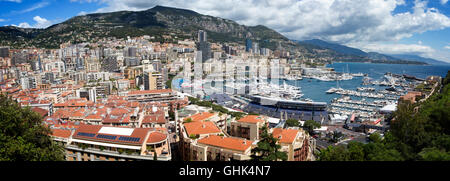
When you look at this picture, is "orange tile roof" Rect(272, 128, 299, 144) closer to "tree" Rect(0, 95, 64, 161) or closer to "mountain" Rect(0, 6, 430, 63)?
"tree" Rect(0, 95, 64, 161)

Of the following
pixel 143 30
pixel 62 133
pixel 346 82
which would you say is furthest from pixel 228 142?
pixel 143 30

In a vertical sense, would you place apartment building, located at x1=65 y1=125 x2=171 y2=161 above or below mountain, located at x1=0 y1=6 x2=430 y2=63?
below

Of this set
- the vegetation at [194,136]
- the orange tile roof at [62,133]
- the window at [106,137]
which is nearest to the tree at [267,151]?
the vegetation at [194,136]

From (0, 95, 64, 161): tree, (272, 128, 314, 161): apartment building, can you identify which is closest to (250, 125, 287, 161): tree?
(272, 128, 314, 161): apartment building

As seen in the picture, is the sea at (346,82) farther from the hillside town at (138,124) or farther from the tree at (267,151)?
the tree at (267,151)

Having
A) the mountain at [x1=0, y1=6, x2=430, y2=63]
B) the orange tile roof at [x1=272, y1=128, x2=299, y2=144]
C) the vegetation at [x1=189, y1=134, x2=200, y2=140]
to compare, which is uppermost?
the mountain at [x1=0, y1=6, x2=430, y2=63]
